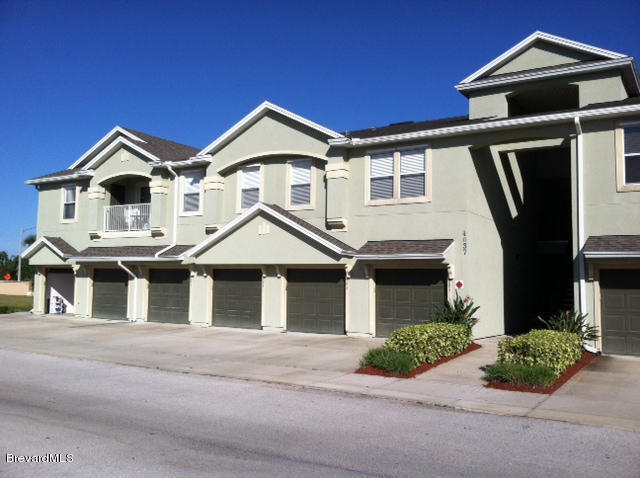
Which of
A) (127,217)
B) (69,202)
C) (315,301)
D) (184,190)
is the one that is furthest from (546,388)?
(69,202)

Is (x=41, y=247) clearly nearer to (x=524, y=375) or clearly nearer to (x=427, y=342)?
(x=427, y=342)

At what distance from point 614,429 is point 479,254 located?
10241 mm

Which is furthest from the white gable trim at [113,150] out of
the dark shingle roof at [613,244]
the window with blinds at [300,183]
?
the dark shingle roof at [613,244]

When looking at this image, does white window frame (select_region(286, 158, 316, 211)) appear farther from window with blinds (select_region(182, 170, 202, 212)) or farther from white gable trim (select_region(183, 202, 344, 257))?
window with blinds (select_region(182, 170, 202, 212))

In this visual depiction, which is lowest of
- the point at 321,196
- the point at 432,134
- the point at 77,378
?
the point at 77,378

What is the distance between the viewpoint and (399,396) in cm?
1047

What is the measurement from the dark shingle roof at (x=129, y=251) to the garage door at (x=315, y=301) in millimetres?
4964

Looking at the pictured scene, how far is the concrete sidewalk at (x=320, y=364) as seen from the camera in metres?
9.80

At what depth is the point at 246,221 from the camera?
66.1ft

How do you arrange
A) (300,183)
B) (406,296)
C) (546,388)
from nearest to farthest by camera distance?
(546,388) < (406,296) < (300,183)

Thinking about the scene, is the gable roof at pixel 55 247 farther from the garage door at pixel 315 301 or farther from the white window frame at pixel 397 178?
the white window frame at pixel 397 178

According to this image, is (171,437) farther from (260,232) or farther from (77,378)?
(260,232)

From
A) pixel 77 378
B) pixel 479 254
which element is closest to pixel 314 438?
pixel 77 378

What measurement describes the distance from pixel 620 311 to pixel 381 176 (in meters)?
7.77
